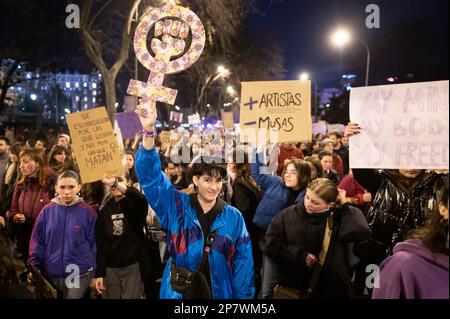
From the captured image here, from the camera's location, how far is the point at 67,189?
450 centimetres

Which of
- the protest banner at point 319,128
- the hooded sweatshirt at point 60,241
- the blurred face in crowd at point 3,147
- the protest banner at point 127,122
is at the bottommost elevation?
the hooded sweatshirt at point 60,241

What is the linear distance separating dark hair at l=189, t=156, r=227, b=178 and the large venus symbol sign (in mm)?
523

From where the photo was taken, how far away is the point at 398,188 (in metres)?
4.20

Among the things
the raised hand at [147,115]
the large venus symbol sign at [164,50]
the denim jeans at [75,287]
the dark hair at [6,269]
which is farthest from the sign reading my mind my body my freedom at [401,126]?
the denim jeans at [75,287]

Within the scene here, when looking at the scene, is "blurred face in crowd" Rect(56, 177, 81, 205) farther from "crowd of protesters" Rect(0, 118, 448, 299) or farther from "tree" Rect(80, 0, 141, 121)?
"tree" Rect(80, 0, 141, 121)

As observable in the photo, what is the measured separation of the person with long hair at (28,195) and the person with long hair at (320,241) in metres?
3.41

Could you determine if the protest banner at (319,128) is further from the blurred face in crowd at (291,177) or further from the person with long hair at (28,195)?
the person with long hair at (28,195)

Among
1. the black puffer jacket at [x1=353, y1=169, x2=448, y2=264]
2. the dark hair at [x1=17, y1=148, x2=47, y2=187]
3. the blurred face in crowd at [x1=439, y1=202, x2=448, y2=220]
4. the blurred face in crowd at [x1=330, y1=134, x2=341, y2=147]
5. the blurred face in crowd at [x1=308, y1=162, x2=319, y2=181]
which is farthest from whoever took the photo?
the blurred face in crowd at [x1=330, y1=134, x2=341, y2=147]

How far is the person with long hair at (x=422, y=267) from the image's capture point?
85.4 inches

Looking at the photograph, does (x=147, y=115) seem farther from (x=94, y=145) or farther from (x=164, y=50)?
(x=94, y=145)

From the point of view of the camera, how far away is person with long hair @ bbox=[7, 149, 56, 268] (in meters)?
5.79

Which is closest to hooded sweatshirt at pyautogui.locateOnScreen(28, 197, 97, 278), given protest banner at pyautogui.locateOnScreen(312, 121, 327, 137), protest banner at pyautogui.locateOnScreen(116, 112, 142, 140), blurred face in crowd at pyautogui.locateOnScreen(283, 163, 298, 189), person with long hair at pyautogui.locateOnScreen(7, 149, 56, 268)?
person with long hair at pyautogui.locateOnScreen(7, 149, 56, 268)
